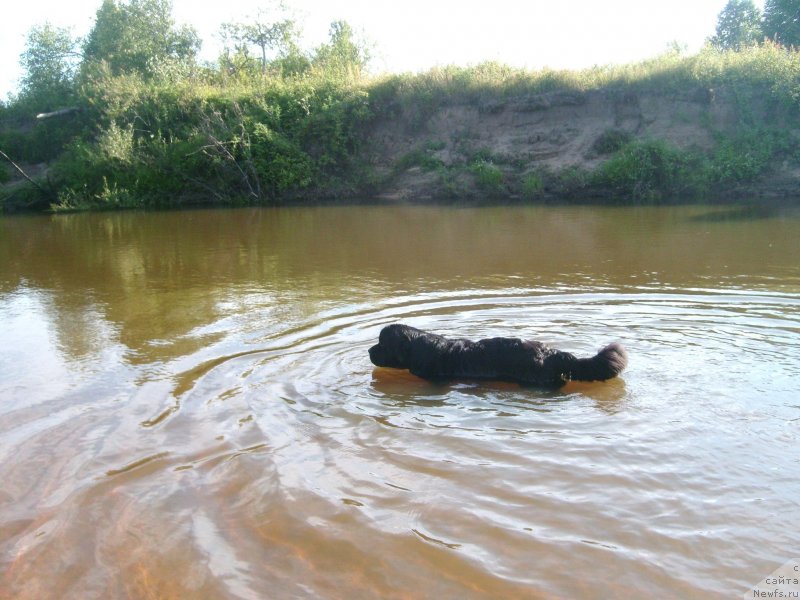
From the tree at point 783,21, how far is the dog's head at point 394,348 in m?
49.6

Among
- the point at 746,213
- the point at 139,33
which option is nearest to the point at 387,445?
the point at 746,213

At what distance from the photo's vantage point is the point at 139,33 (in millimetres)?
58219

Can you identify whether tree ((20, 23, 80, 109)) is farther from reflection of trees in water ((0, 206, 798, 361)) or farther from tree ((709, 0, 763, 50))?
tree ((709, 0, 763, 50))

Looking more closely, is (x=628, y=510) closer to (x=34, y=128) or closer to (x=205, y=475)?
(x=205, y=475)

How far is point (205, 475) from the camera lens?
193 inches

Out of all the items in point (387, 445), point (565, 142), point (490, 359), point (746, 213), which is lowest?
point (387, 445)

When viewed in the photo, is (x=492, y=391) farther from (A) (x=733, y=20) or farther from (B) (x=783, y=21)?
(A) (x=733, y=20)

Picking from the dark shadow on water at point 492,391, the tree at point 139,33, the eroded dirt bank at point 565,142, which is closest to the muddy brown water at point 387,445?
the dark shadow on water at point 492,391

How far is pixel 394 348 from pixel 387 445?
6.01 feet

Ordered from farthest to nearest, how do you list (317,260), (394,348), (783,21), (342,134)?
(783,21), (342,134), (317,260), (394,348)

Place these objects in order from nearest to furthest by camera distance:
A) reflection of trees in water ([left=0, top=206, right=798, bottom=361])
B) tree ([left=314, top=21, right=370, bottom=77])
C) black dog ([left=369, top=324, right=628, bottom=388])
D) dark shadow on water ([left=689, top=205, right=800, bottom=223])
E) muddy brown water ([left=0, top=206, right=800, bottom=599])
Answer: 1. muddy brown water ([left=0, top=206, right=800, bottom=599])
2. black dog ([left=369, top=324, right=628, bottom=388])
3. reflection of trees in water ([left=0, top=206, right=798, bottom=361])
4. dark shadow on water ([left=689, top=205, right=800, bottom=223])
5. tree ([left=314, top=21, right=370, bottom=77])

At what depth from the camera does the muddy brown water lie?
377 cm

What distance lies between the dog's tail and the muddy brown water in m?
0.18

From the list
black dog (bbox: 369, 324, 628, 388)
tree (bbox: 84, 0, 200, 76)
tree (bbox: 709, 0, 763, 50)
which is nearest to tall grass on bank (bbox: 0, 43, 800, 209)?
tree (bbox: 84, 0, 200, 76)
